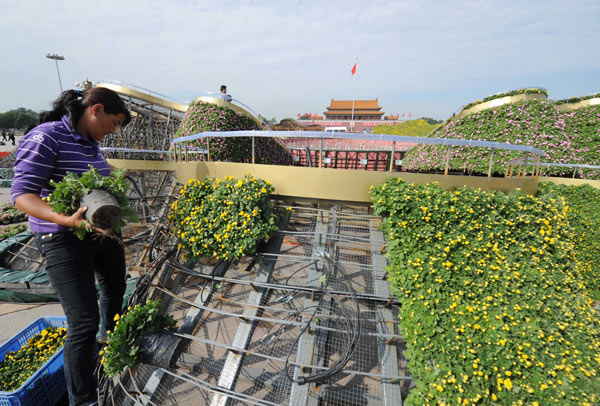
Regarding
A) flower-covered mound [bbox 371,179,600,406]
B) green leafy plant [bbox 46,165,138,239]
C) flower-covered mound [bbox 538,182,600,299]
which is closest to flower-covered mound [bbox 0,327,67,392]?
green leafy plant [bbox 46,165,138,239]

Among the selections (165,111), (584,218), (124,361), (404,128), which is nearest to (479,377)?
(124,361)

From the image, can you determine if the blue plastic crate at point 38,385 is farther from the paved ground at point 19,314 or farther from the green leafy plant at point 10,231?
the green leafy plant at point 10,231

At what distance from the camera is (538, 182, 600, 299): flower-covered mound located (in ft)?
18.8

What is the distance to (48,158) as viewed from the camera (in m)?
1.57

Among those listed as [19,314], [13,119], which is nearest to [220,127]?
[19,314]

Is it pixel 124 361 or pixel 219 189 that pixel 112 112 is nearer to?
pixel 219 189

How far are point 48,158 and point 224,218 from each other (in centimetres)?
156

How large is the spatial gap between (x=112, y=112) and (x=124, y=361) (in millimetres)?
1975

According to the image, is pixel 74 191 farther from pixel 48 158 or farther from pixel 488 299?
pixel 488 299

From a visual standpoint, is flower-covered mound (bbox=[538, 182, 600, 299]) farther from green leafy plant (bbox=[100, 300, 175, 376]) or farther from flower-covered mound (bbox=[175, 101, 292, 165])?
flower-covered mound (bbox=[175, 101, 292, 165])

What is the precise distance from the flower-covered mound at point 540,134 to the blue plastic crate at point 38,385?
9.75m

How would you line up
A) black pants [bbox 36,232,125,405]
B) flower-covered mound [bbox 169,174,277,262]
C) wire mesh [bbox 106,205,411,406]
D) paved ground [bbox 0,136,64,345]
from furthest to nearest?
paved ground [bbox 0,136,64,345] < flower-covered mound [bbox 169,174,277,262] < wire mesh [bbox 106,205,411,406] < black pants [bbox 36,232,125,405]

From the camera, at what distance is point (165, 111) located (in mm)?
15977

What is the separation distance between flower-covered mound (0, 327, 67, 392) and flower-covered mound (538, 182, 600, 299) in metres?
8.90
